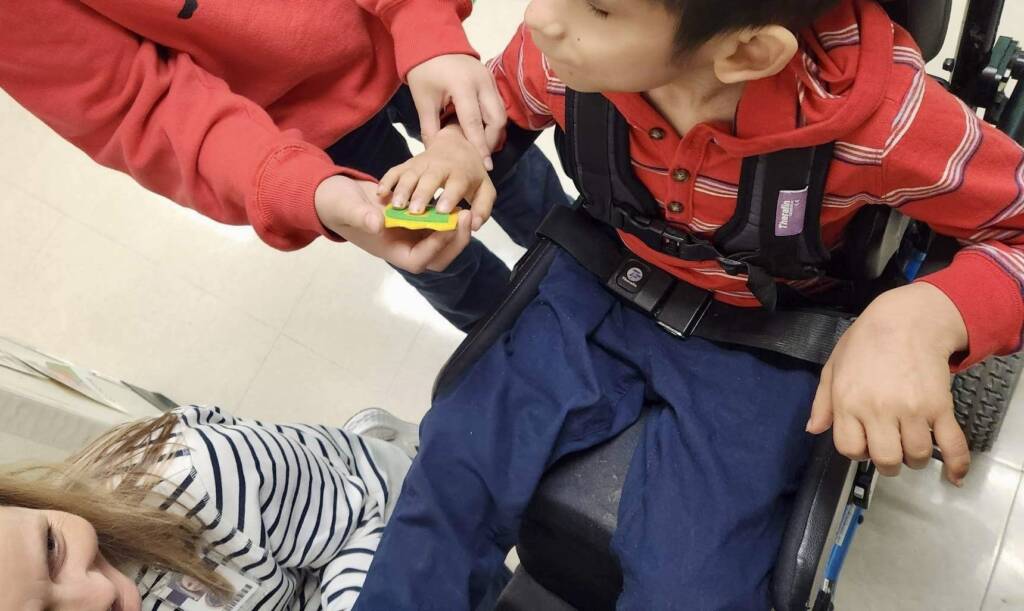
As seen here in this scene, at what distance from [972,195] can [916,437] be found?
18cm

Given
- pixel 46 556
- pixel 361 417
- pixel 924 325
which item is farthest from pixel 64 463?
pixel 924 325

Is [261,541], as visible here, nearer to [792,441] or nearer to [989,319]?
[792,441]

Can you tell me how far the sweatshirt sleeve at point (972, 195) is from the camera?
564 millimetres

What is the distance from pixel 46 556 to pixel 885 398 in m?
0.66

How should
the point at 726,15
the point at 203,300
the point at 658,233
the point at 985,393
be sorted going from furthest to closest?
the point at 203,300
the point at 985,393
the point at 658,233
the point at 726,15

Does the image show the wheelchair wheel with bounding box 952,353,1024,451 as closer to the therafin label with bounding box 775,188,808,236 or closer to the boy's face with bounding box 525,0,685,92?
the therafin label with bounding box 775,188,808,236

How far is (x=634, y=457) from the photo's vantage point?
749 mm

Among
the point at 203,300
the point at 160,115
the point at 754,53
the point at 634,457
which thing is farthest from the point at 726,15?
the point at 203,300

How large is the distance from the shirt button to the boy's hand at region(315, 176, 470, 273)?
0.17 meters

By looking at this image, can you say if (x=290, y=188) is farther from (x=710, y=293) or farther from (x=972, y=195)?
(x=972, y=195)

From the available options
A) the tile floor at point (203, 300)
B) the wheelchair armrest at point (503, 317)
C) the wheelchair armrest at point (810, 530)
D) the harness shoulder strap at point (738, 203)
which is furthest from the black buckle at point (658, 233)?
the tile floor at point (203, 300)

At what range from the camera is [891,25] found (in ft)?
1.87

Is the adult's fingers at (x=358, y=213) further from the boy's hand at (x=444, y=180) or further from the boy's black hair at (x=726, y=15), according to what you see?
the boy's black hair at (x=726, y=15)

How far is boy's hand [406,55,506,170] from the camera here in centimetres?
75
